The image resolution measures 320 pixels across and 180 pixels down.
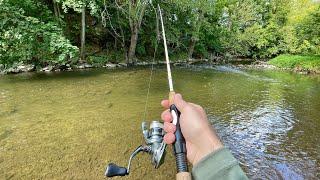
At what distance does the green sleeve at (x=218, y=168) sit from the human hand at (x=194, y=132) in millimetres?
104

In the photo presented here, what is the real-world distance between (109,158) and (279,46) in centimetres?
3569

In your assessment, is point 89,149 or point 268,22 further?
point 268,22

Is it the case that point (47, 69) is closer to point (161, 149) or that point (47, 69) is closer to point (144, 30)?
point (144, 30)

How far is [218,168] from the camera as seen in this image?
132 centimetres

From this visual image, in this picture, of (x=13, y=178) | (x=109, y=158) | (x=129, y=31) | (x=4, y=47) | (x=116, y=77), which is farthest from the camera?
(x=129, y=31)

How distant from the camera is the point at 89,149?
6.14 m

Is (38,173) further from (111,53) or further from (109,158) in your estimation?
(111,53)

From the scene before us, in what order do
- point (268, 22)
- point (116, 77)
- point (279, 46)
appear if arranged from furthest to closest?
point (268, 22) < point (279, 46) < point (116, 77)

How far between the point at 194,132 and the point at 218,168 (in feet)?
1.33

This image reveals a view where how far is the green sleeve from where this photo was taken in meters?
1.28

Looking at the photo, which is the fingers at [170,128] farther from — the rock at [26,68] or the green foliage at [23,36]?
the rock at [26,68]

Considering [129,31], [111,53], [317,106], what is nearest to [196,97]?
[317,106]

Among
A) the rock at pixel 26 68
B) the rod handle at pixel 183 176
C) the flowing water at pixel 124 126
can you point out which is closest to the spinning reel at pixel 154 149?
the rod handle at pixel 183 176

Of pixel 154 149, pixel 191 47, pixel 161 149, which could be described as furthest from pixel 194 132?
pixel 191 47
